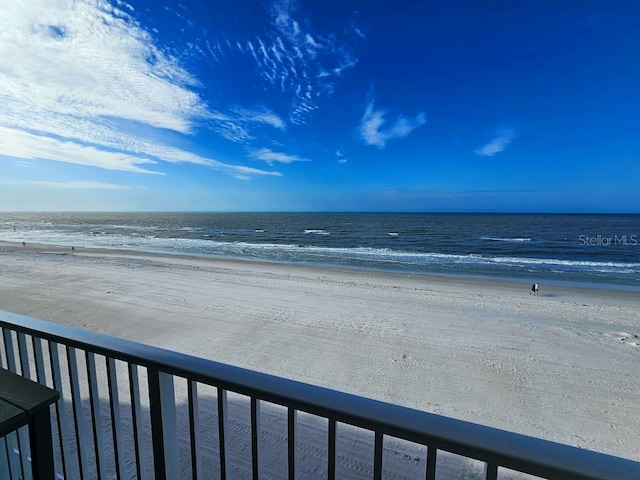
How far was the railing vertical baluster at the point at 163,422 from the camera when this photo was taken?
4.44 feet

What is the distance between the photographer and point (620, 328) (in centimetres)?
728

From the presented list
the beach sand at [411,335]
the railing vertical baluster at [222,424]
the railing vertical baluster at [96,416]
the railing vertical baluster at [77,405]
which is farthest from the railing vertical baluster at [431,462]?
the beach sand at [411,335]

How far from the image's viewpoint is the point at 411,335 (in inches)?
252

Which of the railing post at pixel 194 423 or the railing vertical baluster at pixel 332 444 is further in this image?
the railing post at pixel 194 423

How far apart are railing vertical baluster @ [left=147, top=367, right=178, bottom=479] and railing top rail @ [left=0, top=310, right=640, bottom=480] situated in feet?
0.30

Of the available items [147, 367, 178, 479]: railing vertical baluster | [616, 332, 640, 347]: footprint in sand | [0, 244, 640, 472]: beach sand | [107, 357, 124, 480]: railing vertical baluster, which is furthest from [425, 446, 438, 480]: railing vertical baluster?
[616, 332, 640, 347]: footprint in sand

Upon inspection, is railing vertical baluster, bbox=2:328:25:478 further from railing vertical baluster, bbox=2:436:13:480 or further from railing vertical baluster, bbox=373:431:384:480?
railing vertical baluster, bbox=373:431:384:480

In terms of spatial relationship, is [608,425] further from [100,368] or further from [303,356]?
[100,368]

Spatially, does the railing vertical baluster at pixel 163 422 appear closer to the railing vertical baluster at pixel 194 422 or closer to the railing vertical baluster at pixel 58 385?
the railing vertical baluster at pixel 194 422

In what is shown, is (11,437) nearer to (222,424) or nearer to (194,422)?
(194,422)

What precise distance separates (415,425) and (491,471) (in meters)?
0.21

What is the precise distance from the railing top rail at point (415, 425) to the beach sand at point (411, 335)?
3563 mm

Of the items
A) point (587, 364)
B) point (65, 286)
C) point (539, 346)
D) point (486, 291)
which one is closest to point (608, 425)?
point (587, 364)
